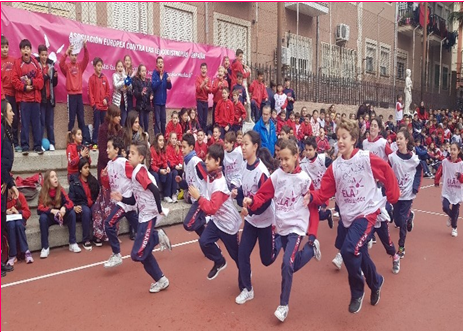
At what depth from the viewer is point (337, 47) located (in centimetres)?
2011

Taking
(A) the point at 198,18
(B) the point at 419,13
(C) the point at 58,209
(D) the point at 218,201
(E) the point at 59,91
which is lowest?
(C) the point at 58,209

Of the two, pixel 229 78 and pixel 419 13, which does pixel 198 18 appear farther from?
pixel 419 13

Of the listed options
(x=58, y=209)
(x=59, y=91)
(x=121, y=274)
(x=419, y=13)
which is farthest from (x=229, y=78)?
(x=419, y=13)

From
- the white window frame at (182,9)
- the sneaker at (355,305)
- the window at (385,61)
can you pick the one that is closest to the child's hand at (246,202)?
the sneaker at (355,305)

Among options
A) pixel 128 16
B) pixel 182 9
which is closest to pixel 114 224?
pixel 128 16

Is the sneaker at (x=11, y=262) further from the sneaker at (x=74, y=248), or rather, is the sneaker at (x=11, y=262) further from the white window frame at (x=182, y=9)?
the white window frame at (x=182, y=9)

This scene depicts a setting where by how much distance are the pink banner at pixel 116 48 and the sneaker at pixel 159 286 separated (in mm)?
5379

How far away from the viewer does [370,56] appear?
2264cm

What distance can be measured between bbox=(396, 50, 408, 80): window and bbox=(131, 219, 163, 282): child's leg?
78.1ft

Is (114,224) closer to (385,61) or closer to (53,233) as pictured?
(53,233)

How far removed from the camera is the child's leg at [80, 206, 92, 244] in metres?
6.38

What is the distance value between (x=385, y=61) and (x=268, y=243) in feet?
72.7

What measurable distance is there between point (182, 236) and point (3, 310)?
3101 millimetres

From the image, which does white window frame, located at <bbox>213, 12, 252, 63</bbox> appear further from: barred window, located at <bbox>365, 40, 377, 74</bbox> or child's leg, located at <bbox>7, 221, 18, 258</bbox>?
child's leg, located at <bbox>7, 221, 18, 258</bbox>
